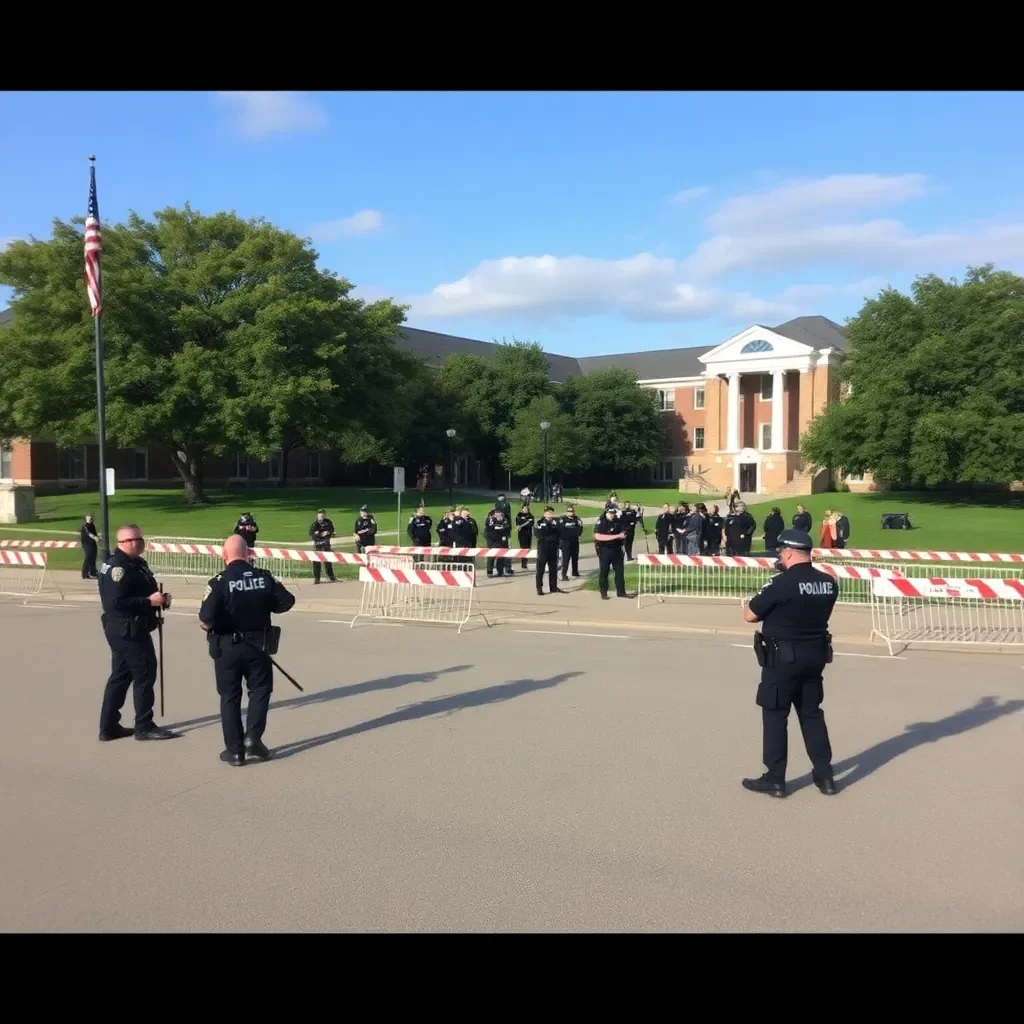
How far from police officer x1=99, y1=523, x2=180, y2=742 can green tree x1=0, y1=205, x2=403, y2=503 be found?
3473 cm

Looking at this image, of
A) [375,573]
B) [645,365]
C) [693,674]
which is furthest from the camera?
[645,365]

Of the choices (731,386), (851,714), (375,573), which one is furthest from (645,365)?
(851,714)

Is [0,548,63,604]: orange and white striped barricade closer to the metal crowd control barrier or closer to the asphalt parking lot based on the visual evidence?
the metal crowd control barrier

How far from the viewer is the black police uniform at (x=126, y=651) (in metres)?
7.43

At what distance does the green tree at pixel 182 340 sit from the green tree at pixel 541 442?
20.9 m

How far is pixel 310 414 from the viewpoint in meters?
43.7

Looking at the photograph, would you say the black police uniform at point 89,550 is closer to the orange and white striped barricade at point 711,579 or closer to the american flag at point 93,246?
the american flag at point 93,246

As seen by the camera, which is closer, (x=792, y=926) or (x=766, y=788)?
(x=792, y=926)

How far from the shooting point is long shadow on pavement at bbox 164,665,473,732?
26.6ft

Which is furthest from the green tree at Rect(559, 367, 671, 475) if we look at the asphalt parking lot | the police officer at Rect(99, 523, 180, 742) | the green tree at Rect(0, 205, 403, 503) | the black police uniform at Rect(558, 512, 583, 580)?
the police officer at Rect(99, 523, 180, 742)

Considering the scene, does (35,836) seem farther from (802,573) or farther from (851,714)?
(851,714)

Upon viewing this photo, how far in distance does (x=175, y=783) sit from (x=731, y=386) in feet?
230

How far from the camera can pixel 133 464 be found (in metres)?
62.9

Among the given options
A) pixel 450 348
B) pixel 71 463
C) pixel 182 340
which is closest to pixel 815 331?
pixel 450 348
